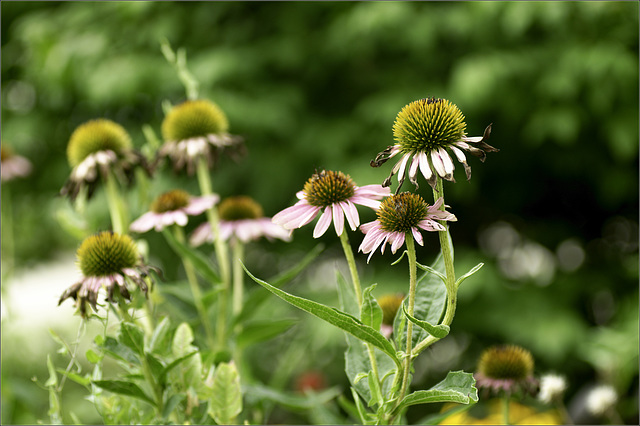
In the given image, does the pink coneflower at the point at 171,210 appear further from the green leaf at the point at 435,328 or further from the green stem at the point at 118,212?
the green leaf at the point at 435,328

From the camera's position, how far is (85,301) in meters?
0.55

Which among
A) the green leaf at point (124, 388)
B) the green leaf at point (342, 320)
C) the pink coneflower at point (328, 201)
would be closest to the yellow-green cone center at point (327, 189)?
the pink coneflower at point (328, 201)

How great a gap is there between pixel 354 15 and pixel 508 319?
123 centimetres

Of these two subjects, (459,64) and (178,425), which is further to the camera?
(459,64)

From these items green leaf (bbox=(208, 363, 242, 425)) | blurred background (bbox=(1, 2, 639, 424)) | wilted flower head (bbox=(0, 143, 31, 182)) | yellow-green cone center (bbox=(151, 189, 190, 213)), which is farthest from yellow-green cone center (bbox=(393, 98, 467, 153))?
blurred background (bbox=(1, 2, 639, 424))

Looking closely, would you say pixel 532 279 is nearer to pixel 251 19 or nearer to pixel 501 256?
pixel 501 256

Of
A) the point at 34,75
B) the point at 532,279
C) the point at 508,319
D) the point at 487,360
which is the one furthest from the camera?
the point at 34,75

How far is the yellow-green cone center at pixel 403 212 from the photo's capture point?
1.43 feet

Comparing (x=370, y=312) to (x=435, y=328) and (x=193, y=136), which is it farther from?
(x=193, y=136)

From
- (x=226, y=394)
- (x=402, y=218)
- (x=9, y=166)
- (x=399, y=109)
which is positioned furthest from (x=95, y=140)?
(x=399, y=109)

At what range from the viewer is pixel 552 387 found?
2.73 ft

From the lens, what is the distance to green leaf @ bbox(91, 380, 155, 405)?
1.73 feet

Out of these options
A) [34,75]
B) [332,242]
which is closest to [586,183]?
[332,242]

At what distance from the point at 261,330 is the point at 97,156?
32cm
